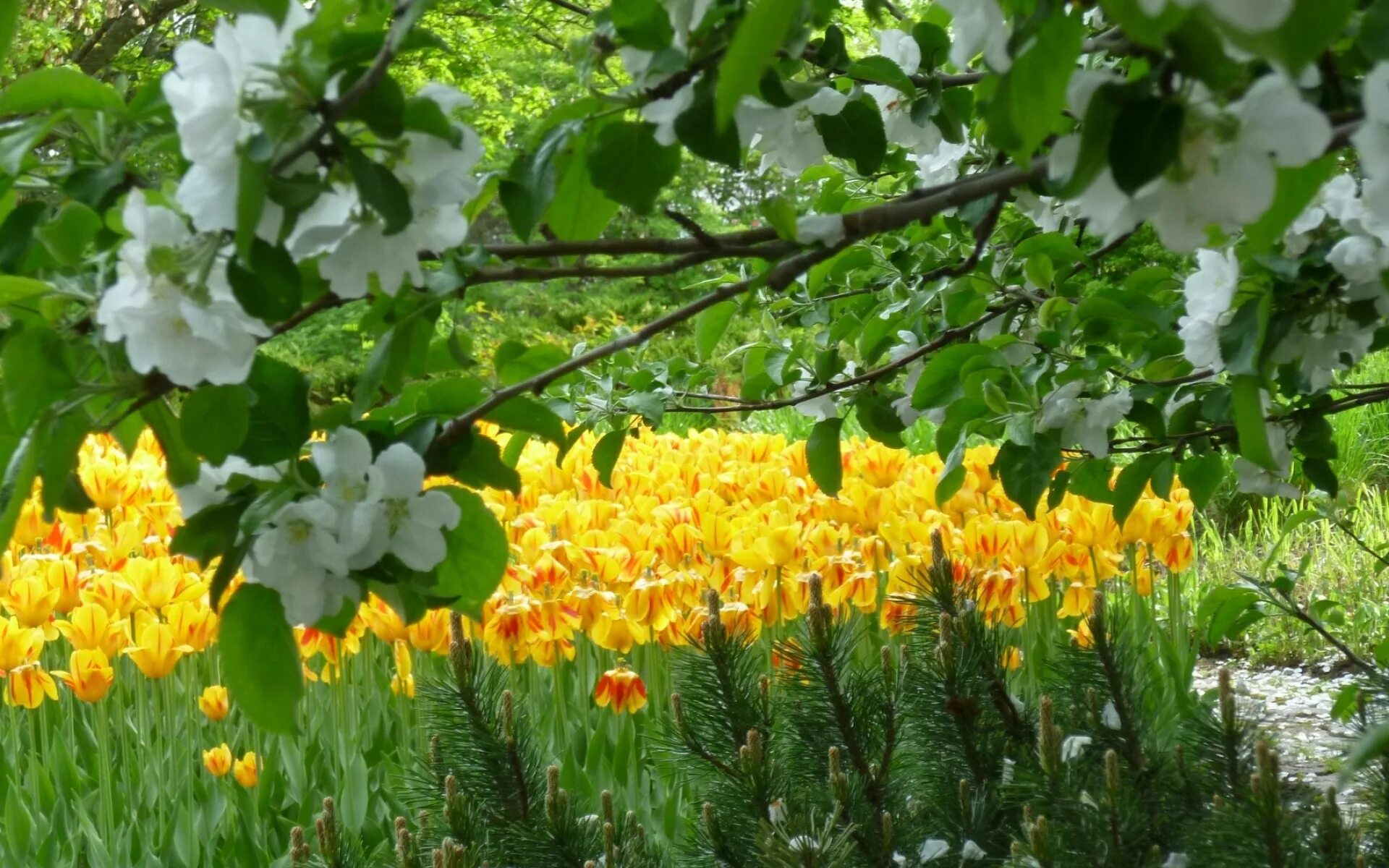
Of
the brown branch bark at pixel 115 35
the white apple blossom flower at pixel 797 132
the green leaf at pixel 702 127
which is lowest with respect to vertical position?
the green leaf at pixel 702 127

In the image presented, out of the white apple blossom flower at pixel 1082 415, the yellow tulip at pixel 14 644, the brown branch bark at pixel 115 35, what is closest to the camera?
the white apple blossom flower at pixel 1082 415

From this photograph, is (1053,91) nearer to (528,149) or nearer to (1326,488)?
(528,149)

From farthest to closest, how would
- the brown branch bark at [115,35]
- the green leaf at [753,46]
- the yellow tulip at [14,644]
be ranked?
the brown branch bark at [115,35] < the yellow tulip at [14,644] < the green leaf at [753,46]

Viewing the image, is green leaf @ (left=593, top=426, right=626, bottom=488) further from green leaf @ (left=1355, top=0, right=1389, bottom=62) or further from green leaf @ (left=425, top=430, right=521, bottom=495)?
green leaf @ (left=1355, top=0, right=1389, bottom=62)

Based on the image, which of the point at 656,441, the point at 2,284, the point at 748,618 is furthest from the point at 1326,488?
the point at 656,441

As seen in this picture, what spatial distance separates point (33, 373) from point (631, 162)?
346 mm

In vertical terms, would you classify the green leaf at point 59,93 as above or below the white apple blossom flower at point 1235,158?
above

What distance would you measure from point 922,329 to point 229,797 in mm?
1490

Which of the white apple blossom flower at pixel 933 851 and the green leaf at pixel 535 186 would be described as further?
the white apple blossom flower at pixel 933 851

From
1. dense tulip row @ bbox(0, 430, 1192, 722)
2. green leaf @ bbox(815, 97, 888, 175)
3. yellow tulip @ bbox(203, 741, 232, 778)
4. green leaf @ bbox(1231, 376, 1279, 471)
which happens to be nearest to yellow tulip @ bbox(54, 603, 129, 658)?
dense tulip row @ bbox(0, 430, 1192, 722)

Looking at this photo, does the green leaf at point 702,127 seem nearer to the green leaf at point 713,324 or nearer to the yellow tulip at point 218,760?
the green leaf at point 713,324

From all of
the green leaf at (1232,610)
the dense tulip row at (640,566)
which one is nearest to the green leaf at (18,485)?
the green leaf at (1232,610)

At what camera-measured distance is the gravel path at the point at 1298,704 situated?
296 centimetres

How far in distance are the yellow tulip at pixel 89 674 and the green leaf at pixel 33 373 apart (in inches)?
73.7
